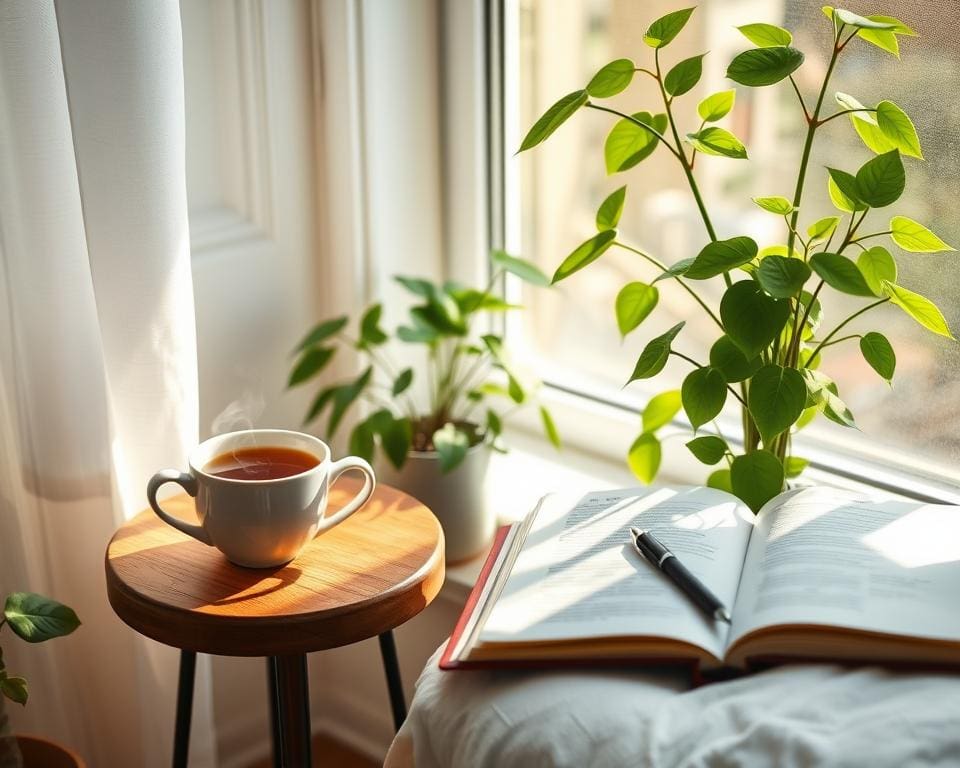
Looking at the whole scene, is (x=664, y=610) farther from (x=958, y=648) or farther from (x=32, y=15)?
(x=32, y=15)

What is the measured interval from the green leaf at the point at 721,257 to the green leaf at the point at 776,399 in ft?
0.31

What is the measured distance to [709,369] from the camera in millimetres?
1035

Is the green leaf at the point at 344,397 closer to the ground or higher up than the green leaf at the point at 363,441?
higher up

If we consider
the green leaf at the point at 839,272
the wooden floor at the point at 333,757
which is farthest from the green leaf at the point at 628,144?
the wooden floor at the point at 333,757

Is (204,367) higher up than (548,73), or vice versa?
(548,73)

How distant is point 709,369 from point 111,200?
→ 57 cm

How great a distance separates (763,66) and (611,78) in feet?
0.46

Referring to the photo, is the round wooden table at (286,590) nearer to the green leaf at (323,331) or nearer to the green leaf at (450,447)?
the green leaf at (450,447)

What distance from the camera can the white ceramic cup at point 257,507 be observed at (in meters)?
0.98

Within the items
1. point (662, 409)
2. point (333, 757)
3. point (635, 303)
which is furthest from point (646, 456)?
point (333, 757)

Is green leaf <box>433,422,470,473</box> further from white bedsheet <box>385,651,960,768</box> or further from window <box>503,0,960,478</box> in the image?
white bedsheet <box>385,651,960,768</box>

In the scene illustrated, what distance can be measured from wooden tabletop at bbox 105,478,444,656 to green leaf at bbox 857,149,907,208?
49 centimetres

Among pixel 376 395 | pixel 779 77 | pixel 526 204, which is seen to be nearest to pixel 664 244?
pixel 526 204

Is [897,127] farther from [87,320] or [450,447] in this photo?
[87,320]
